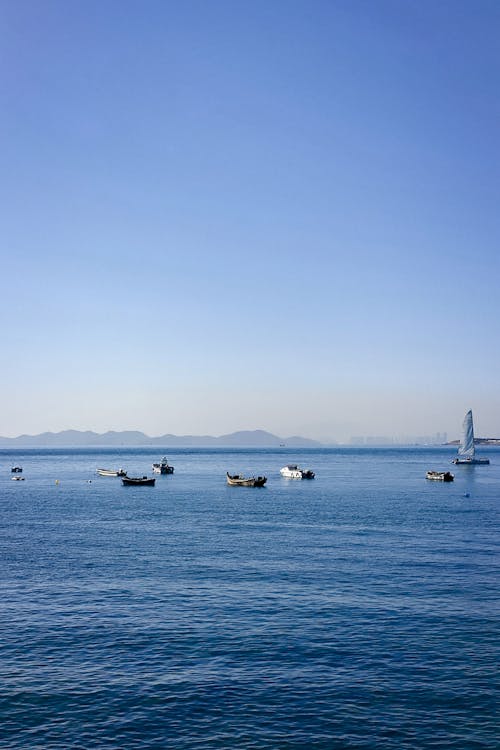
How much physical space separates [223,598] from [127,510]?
71604mm

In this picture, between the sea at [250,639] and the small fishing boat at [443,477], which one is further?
the small fishing boat at [443,477]

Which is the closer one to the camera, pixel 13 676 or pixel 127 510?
pixel 13 676

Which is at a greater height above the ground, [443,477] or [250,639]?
[250,639]

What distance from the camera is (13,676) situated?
39.0 meters

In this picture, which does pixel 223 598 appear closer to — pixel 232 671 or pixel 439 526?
pixel 232 671

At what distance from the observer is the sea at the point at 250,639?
32594 millimetres

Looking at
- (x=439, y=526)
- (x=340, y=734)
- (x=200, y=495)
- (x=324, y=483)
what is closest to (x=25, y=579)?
(x=340, y=734)

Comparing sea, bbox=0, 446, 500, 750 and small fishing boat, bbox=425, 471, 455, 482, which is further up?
sea, bbox=0, 446, 500, 750

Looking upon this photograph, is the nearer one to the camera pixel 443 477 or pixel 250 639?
pixel 250 639

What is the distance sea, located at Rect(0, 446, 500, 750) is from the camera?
32594 mm

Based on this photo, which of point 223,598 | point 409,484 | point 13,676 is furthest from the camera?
point 409,484

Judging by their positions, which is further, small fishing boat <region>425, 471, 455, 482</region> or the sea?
small fishing boat <region>425, 471, 455, 482</region>

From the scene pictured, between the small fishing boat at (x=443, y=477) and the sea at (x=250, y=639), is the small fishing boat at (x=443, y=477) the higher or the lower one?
the lower one

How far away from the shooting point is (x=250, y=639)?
4488 centimetres
